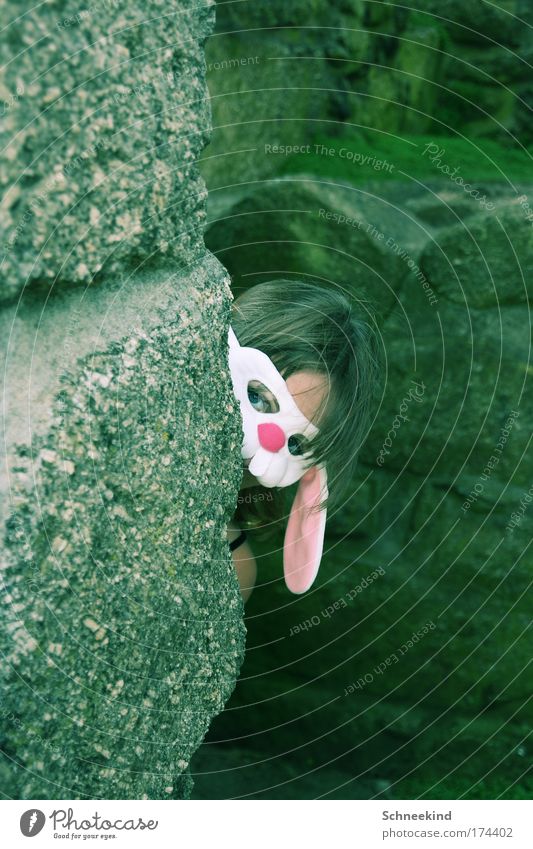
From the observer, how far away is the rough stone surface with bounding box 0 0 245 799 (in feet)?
1.40

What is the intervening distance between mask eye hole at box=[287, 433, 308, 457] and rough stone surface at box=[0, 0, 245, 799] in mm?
233

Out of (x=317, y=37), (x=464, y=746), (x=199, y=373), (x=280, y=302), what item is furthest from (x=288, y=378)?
(x=464, y=746)

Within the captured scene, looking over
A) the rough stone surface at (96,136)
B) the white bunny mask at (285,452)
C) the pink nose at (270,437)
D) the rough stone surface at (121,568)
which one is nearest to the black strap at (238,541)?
the white bunny mask at (285,452)

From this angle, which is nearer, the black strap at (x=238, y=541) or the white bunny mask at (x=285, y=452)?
the white bunny mask at (x=285, y=452)

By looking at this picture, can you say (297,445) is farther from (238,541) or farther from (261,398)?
(238,541)

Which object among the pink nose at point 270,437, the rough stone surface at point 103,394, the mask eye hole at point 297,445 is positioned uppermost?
the rough stone surface at point 103,394

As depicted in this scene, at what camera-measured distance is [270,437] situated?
768 millimetres

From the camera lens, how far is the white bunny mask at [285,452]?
0.74m

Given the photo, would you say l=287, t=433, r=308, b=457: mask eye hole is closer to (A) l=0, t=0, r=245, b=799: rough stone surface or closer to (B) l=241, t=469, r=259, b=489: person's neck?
(B) l=241, t=469, r=259, b=489: person's neck

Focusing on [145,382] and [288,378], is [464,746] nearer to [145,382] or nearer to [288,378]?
[288,378]

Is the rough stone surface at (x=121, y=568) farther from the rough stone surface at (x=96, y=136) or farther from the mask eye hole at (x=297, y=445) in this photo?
the mask eye hole at (x=297, y=445)

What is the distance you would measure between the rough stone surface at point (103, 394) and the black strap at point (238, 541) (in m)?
0.35

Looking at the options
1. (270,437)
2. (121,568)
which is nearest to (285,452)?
(270,437)

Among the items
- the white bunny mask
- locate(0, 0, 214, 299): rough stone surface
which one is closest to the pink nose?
the white bunny mask
